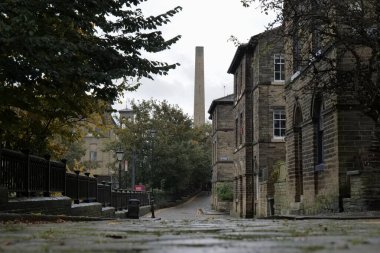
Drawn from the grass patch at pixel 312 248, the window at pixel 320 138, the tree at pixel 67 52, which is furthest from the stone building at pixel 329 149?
the grass patch at pixel 312 248

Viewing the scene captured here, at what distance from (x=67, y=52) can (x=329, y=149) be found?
466 inches

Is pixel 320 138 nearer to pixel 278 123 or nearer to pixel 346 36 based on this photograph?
pixel 346 36

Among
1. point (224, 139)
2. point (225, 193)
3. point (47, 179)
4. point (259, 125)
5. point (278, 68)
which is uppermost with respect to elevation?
point (278, 68)

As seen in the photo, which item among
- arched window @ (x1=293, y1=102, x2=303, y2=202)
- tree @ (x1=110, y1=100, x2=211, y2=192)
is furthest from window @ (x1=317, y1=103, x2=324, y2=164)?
tree @ (x1=110, y1=100, x2=211, y2=192)

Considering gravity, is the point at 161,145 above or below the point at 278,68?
below

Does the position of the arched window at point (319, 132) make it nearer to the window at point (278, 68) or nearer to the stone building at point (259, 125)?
the stone building at point (259, 125)

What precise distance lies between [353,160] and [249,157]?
67.2ft

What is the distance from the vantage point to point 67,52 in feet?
33.6

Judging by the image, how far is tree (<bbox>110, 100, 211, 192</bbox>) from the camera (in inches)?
2345

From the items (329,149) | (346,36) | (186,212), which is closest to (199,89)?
(186,212)

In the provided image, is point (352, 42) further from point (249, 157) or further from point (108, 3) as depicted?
point (249, 157)

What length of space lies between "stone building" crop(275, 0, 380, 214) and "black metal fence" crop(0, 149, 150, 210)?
802cm

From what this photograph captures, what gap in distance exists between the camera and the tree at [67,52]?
9766mm

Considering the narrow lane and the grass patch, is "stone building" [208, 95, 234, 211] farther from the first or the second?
the grass patch
